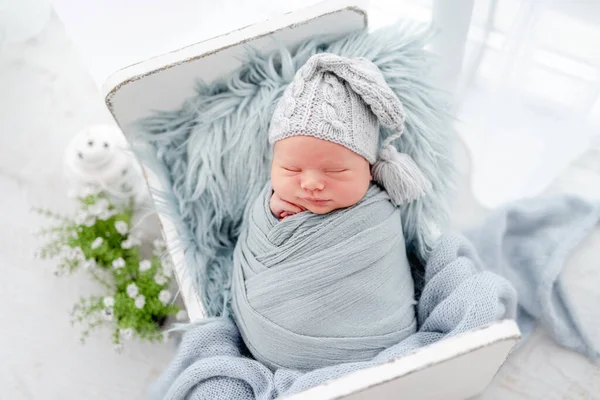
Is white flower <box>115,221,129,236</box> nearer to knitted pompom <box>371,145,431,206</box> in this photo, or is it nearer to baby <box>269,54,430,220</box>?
baby <box>269,54,430,220</box>

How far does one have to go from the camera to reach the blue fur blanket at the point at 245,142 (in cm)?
105

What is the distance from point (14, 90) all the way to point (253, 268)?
0.96 metres

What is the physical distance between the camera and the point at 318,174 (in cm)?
92

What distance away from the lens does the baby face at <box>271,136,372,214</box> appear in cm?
90

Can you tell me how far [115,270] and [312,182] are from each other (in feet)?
1.94

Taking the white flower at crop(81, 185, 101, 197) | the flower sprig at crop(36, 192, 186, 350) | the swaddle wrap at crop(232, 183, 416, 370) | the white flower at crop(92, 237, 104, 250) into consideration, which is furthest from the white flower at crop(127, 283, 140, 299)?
the swaddle wrap at crop(232, 183, 416, 370)

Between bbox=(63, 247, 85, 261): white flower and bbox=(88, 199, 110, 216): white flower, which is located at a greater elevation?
bbox=(88, 199, 110, 216): white flower

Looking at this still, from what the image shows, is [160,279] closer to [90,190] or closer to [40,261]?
[90,190]

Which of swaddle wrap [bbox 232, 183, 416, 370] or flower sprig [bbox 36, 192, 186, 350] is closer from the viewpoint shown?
swaddle wrap [bbox 232, 183, 416, 370]

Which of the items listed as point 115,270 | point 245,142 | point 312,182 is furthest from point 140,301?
point 312,182

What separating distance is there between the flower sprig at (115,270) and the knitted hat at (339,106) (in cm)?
47

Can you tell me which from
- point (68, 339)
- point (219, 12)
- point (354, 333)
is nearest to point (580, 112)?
point (354, 333)

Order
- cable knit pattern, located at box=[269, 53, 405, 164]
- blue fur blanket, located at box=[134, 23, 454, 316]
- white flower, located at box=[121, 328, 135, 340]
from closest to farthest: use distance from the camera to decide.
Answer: cable knit pattern, located at box=[269, 53, 405, 164]
blue fur blanket, located at box=[134, 23, 454, 316]
white flower, located at box=[121, 328, 135, 340]

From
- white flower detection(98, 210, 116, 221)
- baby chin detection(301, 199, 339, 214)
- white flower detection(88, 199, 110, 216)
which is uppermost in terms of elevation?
baby chin detection(301, 199, 339, 214)
